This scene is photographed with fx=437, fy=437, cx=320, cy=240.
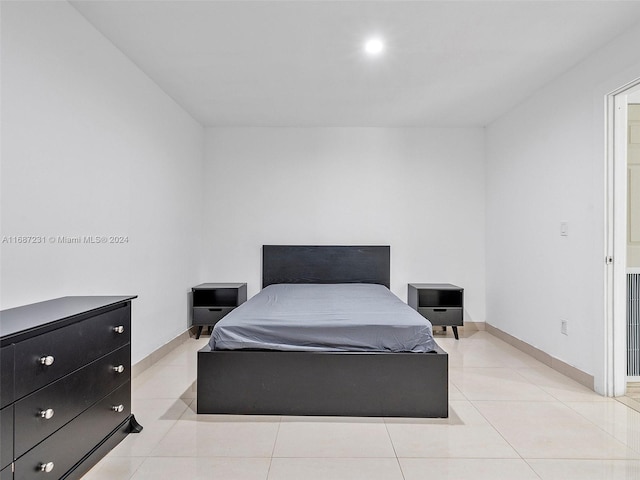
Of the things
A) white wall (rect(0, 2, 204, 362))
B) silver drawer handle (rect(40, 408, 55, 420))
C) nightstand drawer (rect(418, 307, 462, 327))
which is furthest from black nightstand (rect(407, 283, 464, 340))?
silver drawer handle (rect(40, 408, 55, 420))

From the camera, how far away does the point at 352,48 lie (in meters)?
3.19

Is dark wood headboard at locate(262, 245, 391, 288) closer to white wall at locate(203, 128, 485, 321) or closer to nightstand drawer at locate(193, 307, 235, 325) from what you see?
white wall at locate(203, 128, 485, 321)

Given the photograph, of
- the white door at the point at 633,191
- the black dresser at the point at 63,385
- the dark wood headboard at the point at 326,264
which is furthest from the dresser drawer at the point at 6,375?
the white door at the point at 633,191

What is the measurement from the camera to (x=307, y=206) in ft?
17.9

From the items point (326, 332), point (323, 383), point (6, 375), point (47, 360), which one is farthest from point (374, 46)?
point (6, 375)

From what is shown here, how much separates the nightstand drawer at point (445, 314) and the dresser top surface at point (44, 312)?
341cm

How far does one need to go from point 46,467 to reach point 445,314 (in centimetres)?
405

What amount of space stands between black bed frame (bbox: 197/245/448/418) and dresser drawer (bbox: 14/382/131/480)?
0.54 metres

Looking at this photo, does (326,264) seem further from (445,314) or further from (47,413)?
(47,413)

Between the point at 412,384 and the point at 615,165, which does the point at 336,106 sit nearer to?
the point at 615,165

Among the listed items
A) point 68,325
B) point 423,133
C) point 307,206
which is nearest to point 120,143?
point 68,325

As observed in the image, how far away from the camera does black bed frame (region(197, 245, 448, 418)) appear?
2.76 meters

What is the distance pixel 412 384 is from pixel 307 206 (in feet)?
10.1

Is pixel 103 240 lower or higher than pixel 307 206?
lower
